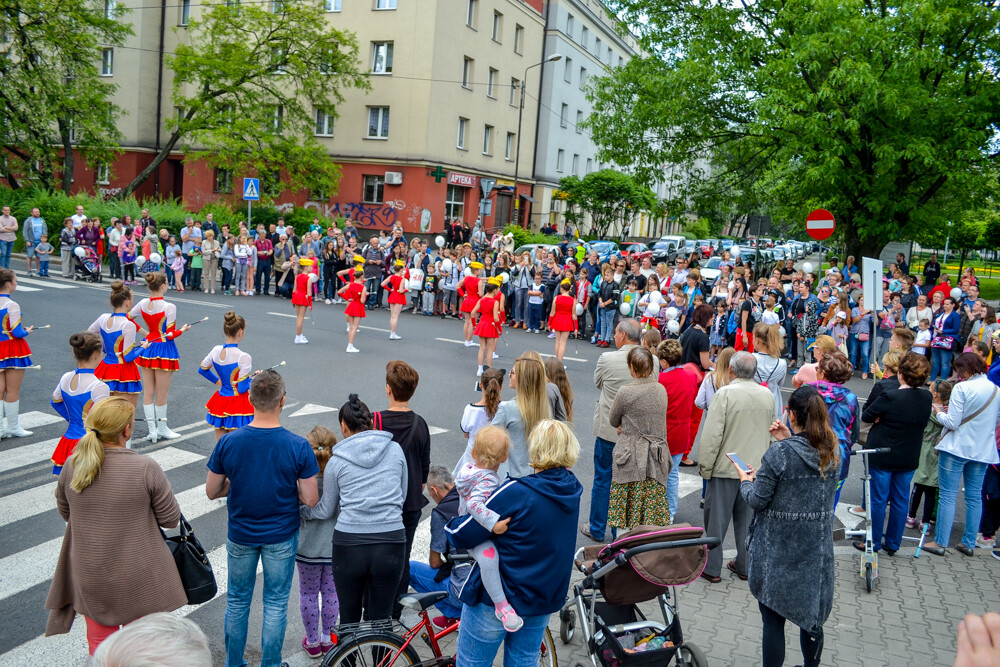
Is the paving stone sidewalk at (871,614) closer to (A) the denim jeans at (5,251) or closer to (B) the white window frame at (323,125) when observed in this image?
(A) the denim jeans at (5,251)

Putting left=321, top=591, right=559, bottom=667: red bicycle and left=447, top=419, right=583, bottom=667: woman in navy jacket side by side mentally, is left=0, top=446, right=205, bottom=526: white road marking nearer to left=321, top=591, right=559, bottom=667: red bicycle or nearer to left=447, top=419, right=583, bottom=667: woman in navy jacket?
left=321, top=591, right=559, bottom=667: red bicycle

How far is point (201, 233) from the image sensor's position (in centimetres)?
2273

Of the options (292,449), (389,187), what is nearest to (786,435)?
(292,449)

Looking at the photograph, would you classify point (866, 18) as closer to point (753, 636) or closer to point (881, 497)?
point (881, 497)

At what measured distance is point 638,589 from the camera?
433 centimetres

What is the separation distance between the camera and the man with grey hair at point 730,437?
623 centimetres

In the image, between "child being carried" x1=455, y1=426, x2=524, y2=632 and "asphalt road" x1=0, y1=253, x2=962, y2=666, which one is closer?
"child being carried" x1=455, y1=426, x2=524, y2=632

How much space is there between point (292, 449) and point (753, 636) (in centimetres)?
348

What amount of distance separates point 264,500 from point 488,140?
3715 centimetres

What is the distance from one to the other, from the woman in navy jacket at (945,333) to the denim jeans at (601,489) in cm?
1108

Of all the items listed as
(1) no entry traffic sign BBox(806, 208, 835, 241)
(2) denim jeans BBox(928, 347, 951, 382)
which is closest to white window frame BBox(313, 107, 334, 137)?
(1) no entry traffic sign BBox(806, 208, 835, 241)

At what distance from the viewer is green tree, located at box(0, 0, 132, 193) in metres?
27.7

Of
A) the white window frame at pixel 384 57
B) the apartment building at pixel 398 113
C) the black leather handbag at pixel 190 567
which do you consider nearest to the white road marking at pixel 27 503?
the black leather handbag at pixel 190 567

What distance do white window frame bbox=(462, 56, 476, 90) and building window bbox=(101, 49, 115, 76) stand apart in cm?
1724
